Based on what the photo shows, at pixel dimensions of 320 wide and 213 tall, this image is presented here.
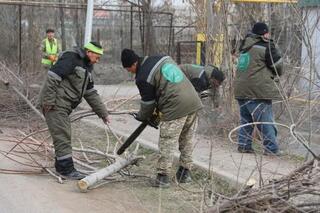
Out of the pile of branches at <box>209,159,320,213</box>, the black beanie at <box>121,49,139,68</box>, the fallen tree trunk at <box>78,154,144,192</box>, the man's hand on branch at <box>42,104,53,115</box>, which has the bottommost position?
the fallen tree trunk at <box>78,154,144,192</box>

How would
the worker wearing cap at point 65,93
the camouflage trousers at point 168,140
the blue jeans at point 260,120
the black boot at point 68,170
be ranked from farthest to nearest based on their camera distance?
the blue jeans at point 260,120 < the black boot at point 68,170 < the worker wearing cap at point 65,93 < the camouflage trousers at point 168,140

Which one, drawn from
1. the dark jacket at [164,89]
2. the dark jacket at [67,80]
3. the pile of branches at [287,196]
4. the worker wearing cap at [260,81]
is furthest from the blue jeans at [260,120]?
the pile of branches at [287,196]

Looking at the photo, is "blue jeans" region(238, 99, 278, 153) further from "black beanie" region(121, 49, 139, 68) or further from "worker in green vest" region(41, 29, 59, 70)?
"worker in green vest" region(41, 29, 59, 70)

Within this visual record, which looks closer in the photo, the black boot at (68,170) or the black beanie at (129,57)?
the black beanie at (129,57)

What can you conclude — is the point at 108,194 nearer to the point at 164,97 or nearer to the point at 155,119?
the point at 155,119

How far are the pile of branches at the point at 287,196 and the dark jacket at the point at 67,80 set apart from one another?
2.98 meters

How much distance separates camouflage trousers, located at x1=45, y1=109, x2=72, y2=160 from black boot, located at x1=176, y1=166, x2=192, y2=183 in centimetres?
142

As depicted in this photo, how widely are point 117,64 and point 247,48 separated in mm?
14534

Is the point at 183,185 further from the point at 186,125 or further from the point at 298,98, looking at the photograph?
the point at 298,98

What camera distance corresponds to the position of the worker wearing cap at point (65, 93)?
730 cm

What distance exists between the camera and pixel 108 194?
683cm

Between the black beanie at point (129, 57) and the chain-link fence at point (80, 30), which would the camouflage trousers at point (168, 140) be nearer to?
the black beanie at point (129, 57)

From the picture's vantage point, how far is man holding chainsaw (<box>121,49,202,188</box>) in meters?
6.70

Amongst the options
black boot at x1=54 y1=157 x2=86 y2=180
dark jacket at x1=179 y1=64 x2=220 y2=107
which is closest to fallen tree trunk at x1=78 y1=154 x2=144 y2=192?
black boot at x1=54 y1=157 x2=86 y2=180
